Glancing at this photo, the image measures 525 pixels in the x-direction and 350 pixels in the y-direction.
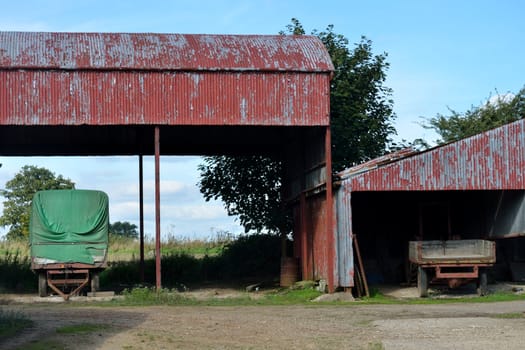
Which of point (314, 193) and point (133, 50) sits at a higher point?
point (133, 50)

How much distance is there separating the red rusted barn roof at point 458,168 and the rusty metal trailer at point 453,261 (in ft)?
6.18

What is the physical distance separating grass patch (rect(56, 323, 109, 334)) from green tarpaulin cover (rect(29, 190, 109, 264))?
1087 centimetres

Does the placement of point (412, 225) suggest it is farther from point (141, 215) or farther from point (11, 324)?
point (11, 324)

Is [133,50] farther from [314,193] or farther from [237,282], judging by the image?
[237,282]

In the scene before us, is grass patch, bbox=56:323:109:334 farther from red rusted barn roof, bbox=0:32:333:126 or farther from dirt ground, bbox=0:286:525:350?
red rusted barn roof, bbox=0:32:333:126

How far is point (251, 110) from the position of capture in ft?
98.5

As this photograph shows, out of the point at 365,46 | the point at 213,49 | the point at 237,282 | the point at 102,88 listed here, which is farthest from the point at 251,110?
the point at 365,46

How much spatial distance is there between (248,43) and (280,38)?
1239 mm

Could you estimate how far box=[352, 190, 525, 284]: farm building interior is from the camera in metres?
34.2

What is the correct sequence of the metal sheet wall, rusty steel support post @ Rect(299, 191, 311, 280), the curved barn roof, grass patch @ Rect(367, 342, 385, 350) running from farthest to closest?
rusty steel support post @ Rect(299, 191, 311, 280), the curved barn roof, the metal sheet wall, grass patch @ Rect(367, 342, 385, 350)

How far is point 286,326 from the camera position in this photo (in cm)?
2019

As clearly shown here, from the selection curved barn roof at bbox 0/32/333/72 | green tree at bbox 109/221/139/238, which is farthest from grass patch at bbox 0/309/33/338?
green tree at bbox 109/221/139/238

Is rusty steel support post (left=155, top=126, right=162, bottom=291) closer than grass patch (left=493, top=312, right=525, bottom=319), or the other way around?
grass patch (left=493, top=312, right=525, bottom=319)

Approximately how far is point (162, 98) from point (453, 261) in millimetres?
10542
